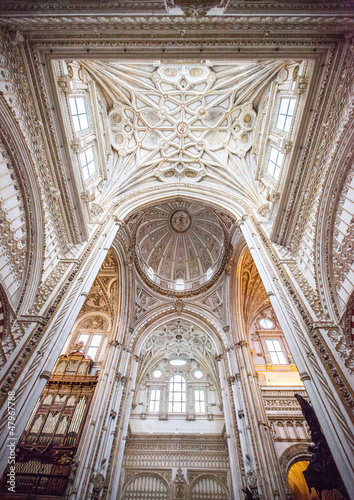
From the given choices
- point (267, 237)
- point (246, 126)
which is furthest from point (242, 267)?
point (246, 126)

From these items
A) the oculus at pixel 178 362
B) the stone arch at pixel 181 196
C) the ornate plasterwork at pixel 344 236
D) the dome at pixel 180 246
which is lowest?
the ornate plasterwork at pixel 344 236

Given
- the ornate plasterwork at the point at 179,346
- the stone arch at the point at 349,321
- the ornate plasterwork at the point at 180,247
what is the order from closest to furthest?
the stone arch at the point at 349,321, the ornate plasterwork at the point at 180,247, the ornate plasterwork at the point at 179,346

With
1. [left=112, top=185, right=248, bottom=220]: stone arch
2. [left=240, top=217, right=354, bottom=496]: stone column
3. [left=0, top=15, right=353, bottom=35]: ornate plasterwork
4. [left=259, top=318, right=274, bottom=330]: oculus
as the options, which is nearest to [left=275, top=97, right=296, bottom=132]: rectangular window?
[left=112, top=185, right=248, bottom=220]: stone arch

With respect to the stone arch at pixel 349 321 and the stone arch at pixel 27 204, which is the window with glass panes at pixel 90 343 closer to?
the stone arch at pixel 27 204

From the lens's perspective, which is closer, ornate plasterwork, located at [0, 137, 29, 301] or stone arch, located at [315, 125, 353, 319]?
ornate plasterwork, located at [0, 137, 29, 301]

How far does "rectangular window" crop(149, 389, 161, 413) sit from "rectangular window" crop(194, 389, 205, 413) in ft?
9.89

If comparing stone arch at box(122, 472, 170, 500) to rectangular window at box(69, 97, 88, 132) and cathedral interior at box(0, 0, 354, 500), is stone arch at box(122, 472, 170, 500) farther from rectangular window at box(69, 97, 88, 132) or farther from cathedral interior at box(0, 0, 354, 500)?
rectangular window at box(69, 97, 88, 132)

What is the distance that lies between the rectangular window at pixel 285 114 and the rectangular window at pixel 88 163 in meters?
10.0

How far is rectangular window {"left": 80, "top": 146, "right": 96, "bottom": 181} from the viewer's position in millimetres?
12586

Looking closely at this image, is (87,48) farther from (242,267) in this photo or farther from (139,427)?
(139,427)

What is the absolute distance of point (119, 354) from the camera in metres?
15.2

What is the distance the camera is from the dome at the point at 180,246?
19.7 metres

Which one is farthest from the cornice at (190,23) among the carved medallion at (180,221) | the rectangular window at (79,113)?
the carved medallion at (180,221)

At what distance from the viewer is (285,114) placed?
11.6m
